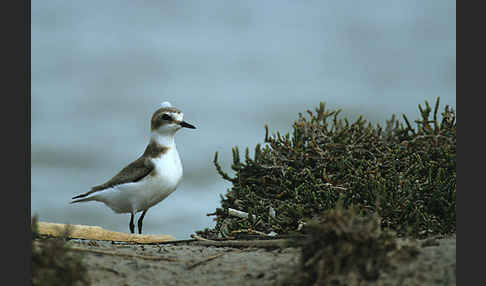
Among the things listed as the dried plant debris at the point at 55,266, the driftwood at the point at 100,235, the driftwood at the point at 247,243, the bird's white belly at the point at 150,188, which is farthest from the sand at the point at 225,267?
the bird's white belly at the point at 150,188

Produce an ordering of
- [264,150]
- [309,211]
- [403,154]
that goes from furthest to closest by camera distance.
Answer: [264,150] → [403,154] → [309,211]

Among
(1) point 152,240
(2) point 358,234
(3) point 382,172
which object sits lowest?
(1) point 152,240

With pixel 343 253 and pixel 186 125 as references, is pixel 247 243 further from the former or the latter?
pixel 186 125

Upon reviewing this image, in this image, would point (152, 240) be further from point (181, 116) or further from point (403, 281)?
point (403, 281)

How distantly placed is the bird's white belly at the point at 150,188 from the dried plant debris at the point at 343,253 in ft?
9.55

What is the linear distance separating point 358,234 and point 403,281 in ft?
1.20

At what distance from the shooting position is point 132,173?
566 cm

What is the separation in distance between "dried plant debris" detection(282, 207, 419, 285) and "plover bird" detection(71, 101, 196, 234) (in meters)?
2.94

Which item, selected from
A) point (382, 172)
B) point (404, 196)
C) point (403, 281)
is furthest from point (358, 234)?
point (382, 172)

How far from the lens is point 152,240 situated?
532 centimetres

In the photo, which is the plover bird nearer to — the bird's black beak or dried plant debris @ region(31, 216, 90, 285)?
the bird's black beak

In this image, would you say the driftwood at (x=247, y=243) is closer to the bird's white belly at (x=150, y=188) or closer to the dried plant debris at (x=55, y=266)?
the bird's white belly at (x=150, y=188)

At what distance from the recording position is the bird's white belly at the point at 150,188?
5535 millimetres
